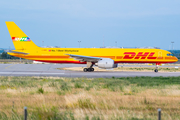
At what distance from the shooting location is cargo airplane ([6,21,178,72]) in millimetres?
35875

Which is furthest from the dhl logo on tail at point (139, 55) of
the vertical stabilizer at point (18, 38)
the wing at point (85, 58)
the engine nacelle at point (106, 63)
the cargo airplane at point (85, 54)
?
the vertical stabilizer at point (18, 38)

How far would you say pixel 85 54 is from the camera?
37.2 metres

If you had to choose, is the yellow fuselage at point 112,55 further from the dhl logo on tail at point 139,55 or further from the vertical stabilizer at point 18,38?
the vertical stabilizer at point 18,38

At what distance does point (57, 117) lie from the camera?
9125 millimetres

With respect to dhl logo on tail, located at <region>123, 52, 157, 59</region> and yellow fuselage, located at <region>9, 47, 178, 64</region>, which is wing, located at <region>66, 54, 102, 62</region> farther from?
dhl logo on tail, located at <region>123, 52, 157, 59</region>

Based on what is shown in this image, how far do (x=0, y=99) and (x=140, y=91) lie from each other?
9.30 m

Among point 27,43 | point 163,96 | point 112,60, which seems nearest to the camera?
point 163,96

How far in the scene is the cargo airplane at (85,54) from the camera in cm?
3588

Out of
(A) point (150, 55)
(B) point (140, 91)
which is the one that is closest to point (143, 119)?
(B) point (140, 91)

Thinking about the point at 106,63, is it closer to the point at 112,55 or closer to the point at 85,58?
the point at 112,55

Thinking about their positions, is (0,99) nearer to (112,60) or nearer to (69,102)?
(69,102)

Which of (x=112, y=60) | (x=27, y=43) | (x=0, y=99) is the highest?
(x=27, y=43)

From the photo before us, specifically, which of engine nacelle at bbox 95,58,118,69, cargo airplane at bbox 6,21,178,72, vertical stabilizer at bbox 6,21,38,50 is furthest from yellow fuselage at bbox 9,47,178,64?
engine nacelle at bbox 95,58,118,69

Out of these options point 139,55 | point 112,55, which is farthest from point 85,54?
point 139,55
